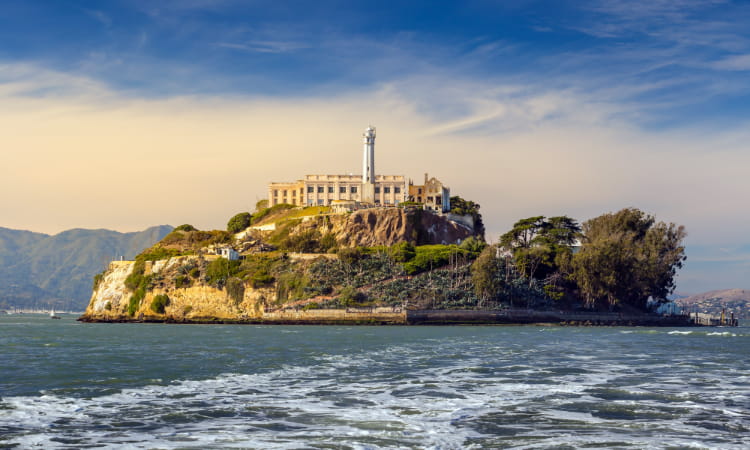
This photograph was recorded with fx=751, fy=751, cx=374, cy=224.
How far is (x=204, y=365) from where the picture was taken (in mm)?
39938

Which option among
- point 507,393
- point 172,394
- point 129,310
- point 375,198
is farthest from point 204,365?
point 375,198

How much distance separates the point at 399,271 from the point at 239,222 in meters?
52.5

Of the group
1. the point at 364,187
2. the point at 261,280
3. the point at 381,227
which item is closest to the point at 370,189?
the point at 364,187

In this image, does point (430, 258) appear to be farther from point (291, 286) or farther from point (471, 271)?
point (291, 286)

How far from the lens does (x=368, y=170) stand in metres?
156

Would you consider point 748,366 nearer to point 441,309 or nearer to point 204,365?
point 204,365

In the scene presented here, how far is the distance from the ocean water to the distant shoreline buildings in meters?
106

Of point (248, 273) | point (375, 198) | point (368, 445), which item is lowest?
point (368, 445)

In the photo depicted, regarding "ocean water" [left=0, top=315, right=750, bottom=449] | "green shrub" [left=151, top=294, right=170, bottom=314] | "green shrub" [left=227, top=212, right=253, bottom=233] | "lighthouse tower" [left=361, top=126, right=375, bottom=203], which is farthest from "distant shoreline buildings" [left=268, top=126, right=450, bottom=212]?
"ocean water" [left=0, top=315, right=750, bottom=449]

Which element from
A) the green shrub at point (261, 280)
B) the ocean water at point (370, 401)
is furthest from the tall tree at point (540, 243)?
the ocean water at point (370, 401)

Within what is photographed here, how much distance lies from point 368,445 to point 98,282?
143 m

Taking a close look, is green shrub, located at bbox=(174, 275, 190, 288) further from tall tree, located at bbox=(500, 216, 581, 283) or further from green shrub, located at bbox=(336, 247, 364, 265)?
tall tree, located at bbox=(500, 216, 581, 283)

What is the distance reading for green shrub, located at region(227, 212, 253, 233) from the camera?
162750mm

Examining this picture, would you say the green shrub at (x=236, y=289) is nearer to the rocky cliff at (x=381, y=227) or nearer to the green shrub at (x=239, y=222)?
the rocky cliff at (x=381, y=227)
